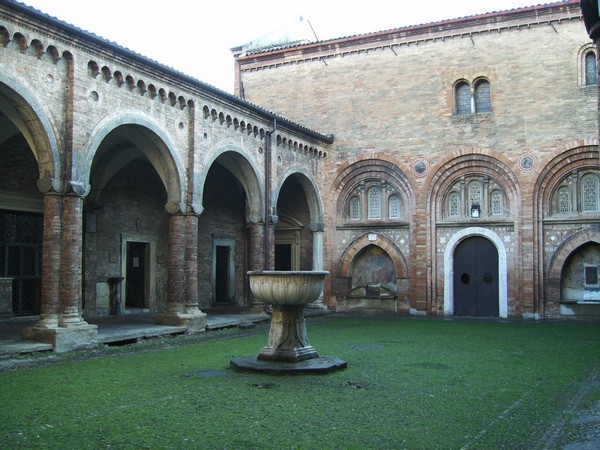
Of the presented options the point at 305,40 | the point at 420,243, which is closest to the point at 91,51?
the point at 420,243

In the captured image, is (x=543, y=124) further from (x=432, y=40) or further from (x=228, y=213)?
(x=228, y=213)

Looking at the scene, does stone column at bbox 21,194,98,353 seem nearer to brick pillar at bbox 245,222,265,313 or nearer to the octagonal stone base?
the octagonal stone base

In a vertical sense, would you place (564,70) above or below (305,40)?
below

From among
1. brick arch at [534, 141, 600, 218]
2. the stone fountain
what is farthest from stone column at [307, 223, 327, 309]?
the stone fountain

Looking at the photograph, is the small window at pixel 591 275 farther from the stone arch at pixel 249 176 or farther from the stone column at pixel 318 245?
the stone arch at pixel 249 176

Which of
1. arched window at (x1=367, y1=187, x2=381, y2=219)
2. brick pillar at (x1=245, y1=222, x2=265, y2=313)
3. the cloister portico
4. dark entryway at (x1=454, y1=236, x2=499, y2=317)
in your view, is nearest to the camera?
the cloister portico

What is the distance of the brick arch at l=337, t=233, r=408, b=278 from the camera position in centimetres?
2038

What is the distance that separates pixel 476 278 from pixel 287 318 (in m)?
11.3

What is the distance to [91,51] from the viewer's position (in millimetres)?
12227

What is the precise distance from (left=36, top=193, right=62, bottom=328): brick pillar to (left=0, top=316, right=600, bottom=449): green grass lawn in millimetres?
909

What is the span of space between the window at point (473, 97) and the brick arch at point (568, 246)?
4.42 m

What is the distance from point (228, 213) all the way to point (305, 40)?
Result: 8.81 meters

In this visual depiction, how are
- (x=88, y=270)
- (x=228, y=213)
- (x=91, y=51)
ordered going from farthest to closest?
(x=228, y=213), (x=88, y=270), (x=91, y=51)

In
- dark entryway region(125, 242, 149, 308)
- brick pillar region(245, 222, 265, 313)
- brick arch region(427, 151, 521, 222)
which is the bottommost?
dark entryway region(125, 242, 149, 308)
